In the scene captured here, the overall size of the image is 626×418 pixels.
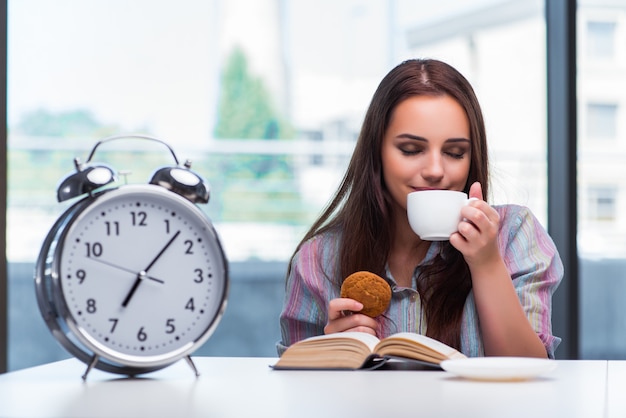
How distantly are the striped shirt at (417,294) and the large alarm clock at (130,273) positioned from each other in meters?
0.63

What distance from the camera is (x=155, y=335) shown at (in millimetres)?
1070

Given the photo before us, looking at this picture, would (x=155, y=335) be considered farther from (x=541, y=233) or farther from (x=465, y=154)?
(x=541, y=233)

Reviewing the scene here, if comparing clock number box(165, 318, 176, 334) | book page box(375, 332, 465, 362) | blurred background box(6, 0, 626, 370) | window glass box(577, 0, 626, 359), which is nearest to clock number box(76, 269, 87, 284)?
clock number box(165, 318, 176, 334)

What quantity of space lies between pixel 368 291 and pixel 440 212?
0.17 meters

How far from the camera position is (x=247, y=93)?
5539mm

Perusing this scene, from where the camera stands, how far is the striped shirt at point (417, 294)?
1655 millimetres

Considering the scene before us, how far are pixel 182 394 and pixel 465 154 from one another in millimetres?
910

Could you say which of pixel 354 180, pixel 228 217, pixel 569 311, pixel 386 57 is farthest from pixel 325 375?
pixel 386 57

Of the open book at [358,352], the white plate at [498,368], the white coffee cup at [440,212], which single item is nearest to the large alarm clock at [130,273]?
the open book at [358,352]

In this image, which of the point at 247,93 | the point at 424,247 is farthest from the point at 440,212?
the point at 247,93

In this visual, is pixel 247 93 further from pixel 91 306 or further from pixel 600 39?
pixel 91 306

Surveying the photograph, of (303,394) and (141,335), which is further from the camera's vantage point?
(141,335)

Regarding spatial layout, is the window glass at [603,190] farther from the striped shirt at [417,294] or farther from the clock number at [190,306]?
the clock number at [190,306]

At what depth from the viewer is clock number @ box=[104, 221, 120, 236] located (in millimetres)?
1075
